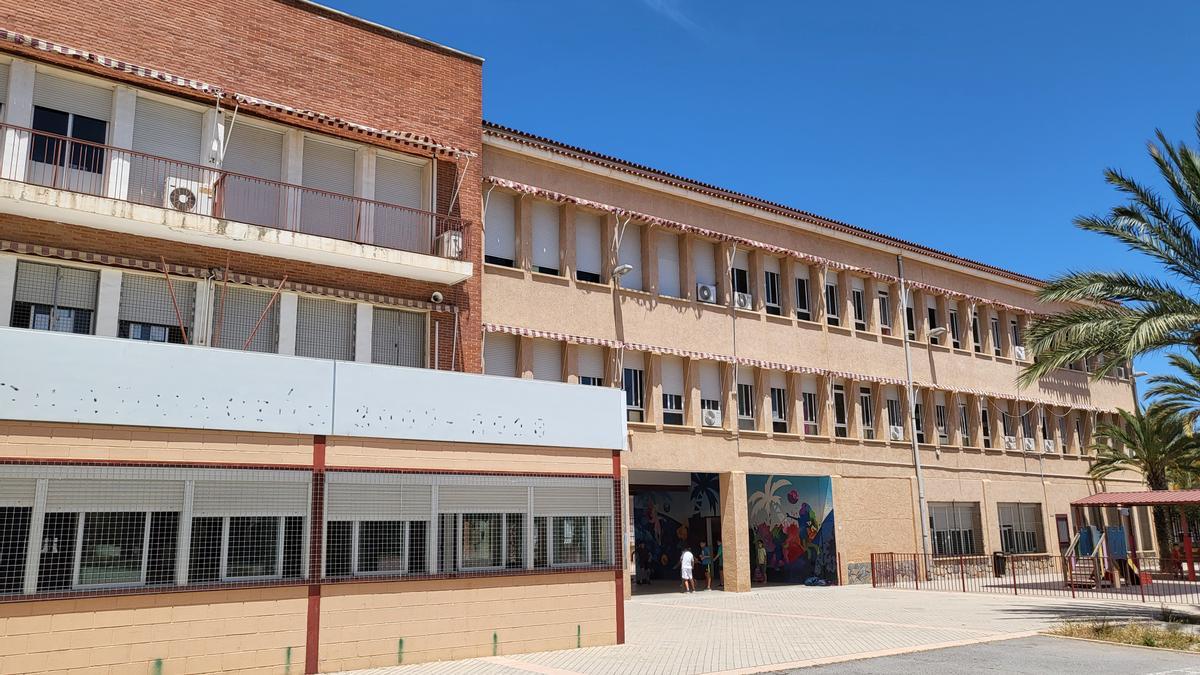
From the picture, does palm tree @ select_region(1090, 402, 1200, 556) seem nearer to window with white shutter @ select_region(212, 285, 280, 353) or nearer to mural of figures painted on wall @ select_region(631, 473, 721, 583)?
mural of figures painted on wall @ select_region(631, 473, 721, 583)

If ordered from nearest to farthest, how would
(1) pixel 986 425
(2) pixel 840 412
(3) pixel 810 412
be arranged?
(3) pixel 810 412 → (2) pixel 840 412 → (1) pixel 986 425

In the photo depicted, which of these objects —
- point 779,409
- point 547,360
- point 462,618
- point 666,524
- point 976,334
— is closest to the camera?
point 462,618

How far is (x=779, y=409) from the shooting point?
29.4m

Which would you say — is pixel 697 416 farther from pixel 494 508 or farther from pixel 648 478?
pixel 494 508

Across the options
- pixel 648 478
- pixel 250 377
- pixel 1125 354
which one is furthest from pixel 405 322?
pixel 1125 354

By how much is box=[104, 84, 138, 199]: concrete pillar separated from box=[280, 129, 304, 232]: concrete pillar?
2832mm

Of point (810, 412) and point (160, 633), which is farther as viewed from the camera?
point (810, 412)

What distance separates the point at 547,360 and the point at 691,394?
15.6 ft

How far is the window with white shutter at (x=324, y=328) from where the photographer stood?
18.9m

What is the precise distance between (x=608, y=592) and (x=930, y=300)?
2344 cm

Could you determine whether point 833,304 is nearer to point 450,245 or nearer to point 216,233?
point 450,245

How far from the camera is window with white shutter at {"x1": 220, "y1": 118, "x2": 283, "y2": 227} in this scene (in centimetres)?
1858

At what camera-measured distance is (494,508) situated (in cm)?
1511

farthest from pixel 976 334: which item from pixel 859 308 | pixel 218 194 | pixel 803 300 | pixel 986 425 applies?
pixel 218 194
